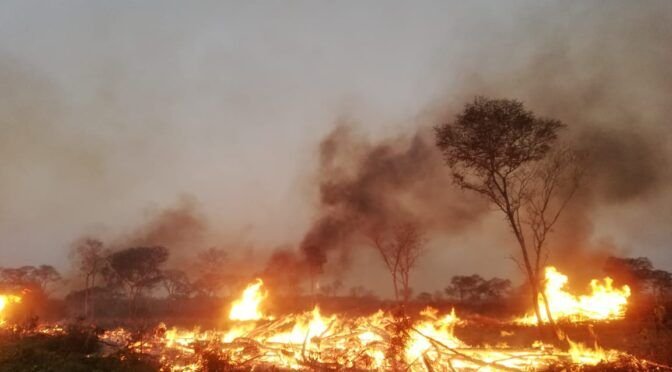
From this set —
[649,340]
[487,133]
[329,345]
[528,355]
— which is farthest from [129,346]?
[649,340]

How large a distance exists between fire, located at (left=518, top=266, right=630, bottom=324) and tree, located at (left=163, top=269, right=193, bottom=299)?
65.4 m

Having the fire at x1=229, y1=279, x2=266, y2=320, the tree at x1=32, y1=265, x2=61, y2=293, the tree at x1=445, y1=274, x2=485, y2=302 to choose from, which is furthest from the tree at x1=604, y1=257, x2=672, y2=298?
the tree at x1=32, y1=265, x2=61, y2=293

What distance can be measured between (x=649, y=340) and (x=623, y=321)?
6514 mm

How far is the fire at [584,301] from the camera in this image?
88.8 ft

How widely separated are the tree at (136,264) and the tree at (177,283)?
34.5ft

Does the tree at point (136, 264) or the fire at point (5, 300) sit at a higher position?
the tree at point (136, 264)

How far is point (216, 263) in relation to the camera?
7856 centimetres

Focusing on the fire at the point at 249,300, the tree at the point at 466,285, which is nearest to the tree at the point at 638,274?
the tree at the point at 466,285

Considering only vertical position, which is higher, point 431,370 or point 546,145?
point 546,145

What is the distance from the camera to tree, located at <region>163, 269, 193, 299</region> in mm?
77188

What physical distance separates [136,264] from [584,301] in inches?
2322

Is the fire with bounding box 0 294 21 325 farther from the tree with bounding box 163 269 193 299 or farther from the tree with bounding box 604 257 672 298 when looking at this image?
the tree with bounding box 604 257 672 298

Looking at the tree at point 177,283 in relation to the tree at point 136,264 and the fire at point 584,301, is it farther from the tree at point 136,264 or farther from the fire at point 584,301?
the fire at point 584,301

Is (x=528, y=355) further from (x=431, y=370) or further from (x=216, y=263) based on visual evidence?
(x=216, y=263)
